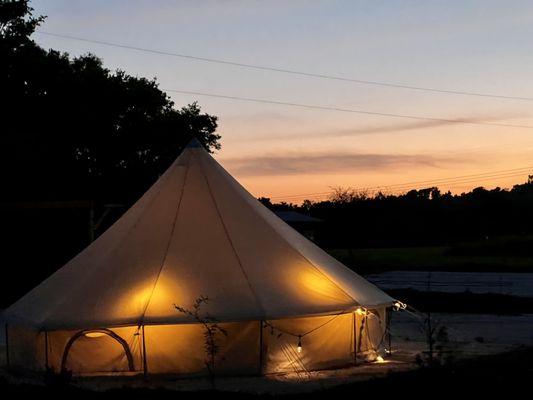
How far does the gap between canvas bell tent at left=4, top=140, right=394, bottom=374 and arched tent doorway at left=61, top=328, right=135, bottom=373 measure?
13 mm

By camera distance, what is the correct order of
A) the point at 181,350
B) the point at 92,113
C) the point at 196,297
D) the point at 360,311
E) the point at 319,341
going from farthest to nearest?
the point at 92,113, the point at 360,311, the point at 319,341, the point at 196,297, the point at 181,350

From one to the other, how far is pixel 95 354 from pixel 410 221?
50844 mm

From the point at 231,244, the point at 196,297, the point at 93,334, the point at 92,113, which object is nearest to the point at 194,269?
the point at 196,297

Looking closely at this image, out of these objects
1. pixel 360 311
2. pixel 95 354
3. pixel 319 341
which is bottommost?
pixel 95 354

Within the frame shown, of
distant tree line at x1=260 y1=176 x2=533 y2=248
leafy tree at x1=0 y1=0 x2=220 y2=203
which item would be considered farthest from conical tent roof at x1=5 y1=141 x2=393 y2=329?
distant tree line at x1=260 y1=176 x2=533 y2=248

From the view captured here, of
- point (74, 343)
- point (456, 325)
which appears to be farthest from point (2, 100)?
point (74, 343)

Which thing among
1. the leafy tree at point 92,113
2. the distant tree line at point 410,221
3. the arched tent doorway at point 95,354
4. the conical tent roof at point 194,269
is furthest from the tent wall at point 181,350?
the distant tree line at point 410,221

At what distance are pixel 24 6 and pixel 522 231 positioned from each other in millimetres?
38006

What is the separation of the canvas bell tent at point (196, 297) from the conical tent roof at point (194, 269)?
0.06 ft

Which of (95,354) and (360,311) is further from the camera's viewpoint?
(360,311)

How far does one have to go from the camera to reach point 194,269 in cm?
1280

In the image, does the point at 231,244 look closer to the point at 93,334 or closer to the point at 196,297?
the point at 196,297

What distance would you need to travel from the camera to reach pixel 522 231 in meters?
63.4

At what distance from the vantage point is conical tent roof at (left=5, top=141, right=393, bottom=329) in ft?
40.1
